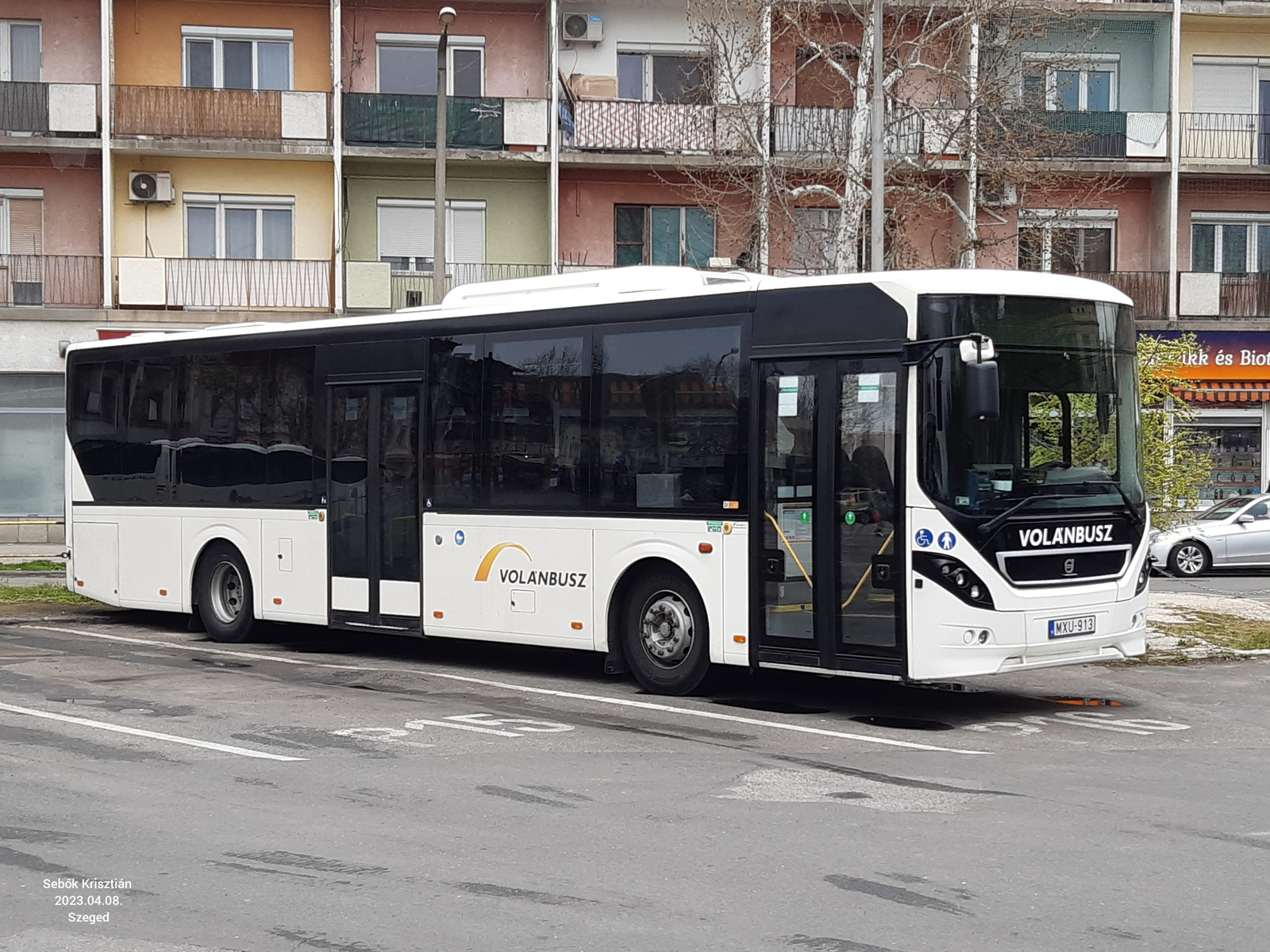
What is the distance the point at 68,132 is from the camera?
3228cm

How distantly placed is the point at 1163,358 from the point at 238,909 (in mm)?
13707

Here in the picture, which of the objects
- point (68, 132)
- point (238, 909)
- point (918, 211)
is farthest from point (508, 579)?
point (68, 132)

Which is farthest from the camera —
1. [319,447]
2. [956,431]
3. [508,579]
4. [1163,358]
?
[1163,358]

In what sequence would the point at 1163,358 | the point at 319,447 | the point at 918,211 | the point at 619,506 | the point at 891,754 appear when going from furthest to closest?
the point at 918,211, the point at 1163,358, the point at 319,447, the point at 619,506, the point at 891,754

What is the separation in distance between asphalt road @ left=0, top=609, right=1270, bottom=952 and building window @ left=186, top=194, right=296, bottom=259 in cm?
2073

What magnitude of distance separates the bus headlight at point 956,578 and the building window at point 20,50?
90.5 ft

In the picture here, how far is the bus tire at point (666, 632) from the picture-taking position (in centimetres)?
1246

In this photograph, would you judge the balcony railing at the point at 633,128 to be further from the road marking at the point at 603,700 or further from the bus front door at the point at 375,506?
the bus front door at the point at 375,506

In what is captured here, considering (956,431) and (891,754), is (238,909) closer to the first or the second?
(891,754)

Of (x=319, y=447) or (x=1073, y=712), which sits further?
(x=319, y=447)

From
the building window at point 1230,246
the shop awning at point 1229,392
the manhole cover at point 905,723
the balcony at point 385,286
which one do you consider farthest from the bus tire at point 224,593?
the building window at point 1230,246

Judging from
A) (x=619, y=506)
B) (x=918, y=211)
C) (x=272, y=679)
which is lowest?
(x=272, y=679)

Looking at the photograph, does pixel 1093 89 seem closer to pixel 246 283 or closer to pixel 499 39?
pixel 499 39

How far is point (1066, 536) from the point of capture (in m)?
11.5
